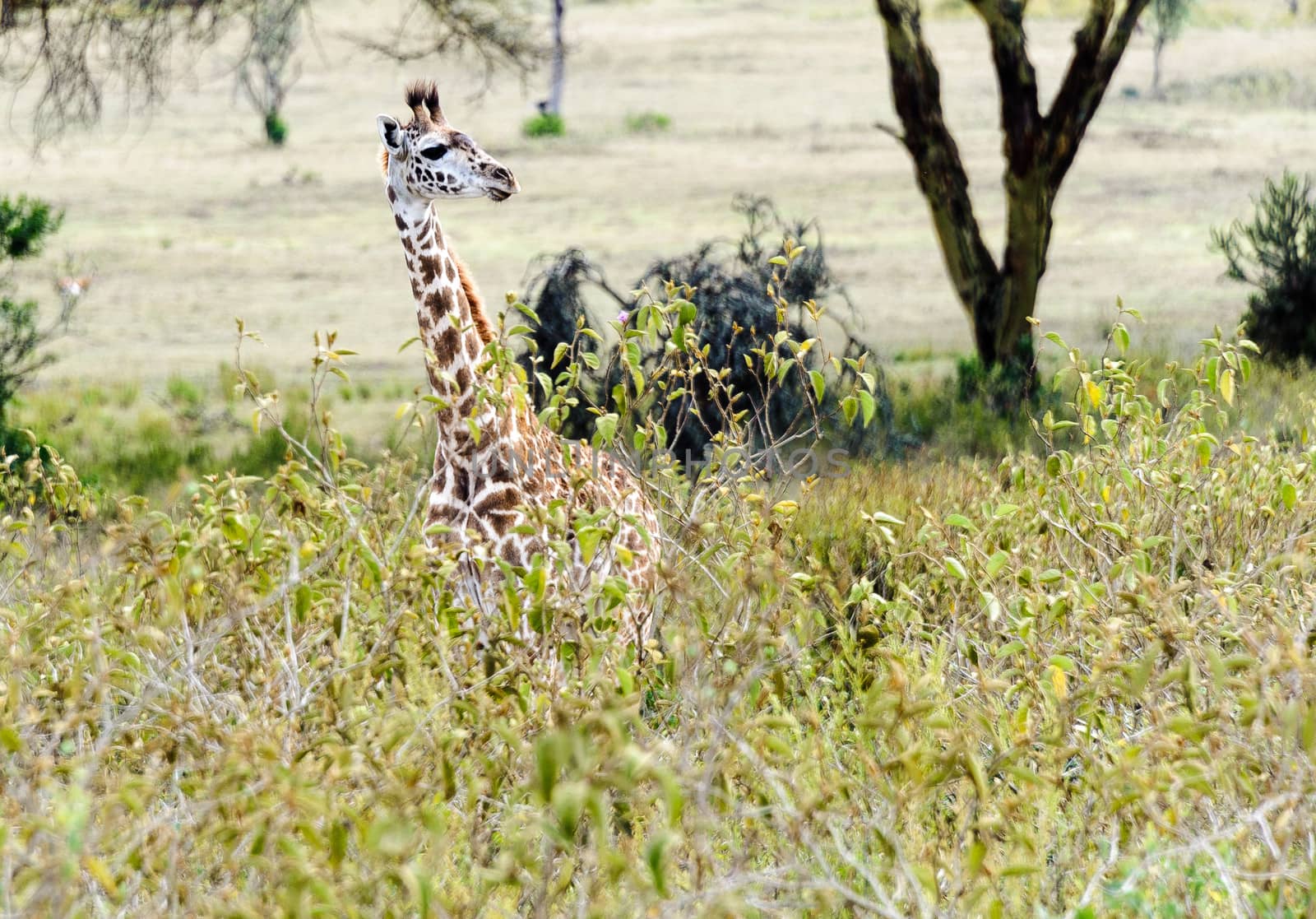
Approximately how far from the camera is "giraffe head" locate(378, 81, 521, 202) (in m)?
5.52

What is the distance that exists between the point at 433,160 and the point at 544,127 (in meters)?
40.4

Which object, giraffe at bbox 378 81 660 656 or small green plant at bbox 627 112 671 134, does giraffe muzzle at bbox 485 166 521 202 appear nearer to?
giraffe at bbox 378 81 660 656

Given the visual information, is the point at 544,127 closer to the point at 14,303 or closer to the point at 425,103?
the point at 14,303

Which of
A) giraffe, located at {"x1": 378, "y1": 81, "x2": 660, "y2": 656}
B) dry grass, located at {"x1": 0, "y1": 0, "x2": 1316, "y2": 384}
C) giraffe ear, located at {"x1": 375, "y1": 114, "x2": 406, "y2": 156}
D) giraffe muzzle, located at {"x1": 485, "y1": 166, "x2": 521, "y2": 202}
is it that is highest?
giraffe ear, located at {"x1": 375, "y1": 114, "x2": 406, "y2": 156}

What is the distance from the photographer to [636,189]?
1443 inches

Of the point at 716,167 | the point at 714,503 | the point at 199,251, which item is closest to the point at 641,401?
the point at 714,503

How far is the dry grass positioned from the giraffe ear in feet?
26.9

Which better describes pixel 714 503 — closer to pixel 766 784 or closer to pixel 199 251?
pixel 766 784

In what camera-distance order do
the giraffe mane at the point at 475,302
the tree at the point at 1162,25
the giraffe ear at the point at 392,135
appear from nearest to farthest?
the giraffe ear at the point at 392,135, the giraffe mane at the point at 475,302, the tree at the point at 1162,25

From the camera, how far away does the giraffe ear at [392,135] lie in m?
5.65

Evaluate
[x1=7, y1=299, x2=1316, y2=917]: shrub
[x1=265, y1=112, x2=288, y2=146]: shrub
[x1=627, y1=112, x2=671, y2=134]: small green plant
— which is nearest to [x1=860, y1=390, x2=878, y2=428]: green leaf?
[x1=7, y1=299, x2=1316, y2=917]: shrub

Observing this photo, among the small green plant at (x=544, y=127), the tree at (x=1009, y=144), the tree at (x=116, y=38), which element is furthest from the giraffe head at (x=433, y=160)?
the small green plant at (x=544, y=127)

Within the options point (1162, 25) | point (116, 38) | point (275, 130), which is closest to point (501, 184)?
point (116, 38)

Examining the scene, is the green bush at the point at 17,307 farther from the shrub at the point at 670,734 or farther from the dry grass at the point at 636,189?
the shrub at the point at 670,734
